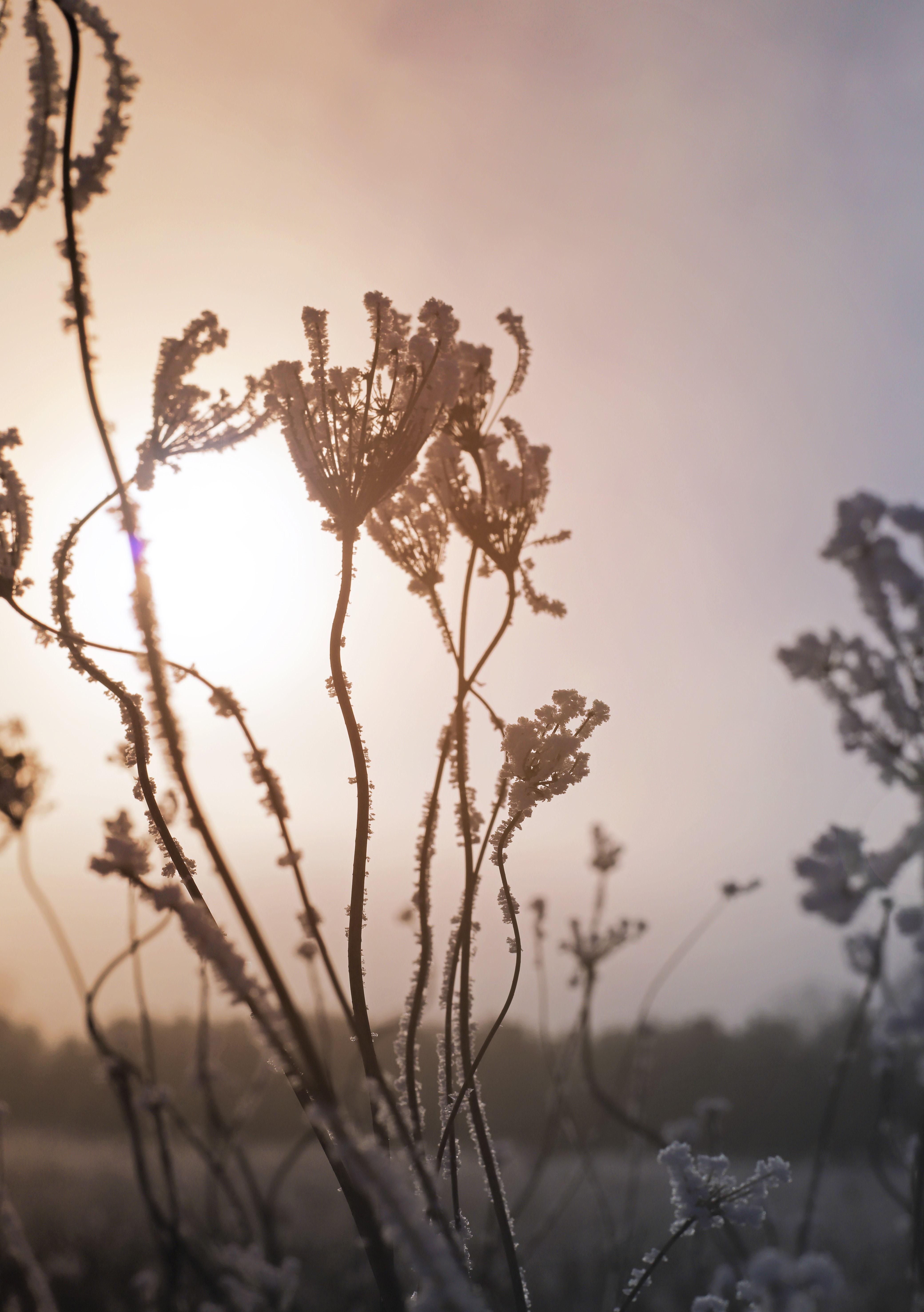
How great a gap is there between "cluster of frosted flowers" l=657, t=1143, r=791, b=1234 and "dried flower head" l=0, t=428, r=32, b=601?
1.49m

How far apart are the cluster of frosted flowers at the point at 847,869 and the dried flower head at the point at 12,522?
255 centimetres

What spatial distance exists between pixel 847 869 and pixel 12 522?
2693mm

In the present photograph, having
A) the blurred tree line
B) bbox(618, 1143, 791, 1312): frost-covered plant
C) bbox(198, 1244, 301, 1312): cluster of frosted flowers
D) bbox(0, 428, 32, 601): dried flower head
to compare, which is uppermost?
bbox(0, 428, 32, 601): dried flower head

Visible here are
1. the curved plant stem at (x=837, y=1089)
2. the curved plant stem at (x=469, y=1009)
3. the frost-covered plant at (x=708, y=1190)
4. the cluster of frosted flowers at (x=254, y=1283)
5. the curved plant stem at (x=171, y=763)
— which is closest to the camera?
the curved plant stem at (x=171, y=763)

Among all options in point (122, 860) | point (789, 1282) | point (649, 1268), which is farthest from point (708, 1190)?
point (122, 860)

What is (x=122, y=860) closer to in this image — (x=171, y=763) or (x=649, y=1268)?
(x=171, y=763)

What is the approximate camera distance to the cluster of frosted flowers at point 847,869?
2.49m

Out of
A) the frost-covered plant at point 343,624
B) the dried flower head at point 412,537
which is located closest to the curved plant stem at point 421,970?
the frost-covered plant at point 343,624

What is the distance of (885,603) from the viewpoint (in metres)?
2.84

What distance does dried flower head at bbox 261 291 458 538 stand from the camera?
45.0 inches

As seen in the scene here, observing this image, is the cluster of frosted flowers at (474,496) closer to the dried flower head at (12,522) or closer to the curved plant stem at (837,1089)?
the dried flower head at (12,522)

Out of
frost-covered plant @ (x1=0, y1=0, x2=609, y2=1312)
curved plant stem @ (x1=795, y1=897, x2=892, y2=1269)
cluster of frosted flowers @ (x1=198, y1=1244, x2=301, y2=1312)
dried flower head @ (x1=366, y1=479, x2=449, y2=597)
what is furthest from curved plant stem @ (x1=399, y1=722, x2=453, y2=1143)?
curved plant stem @ (x1=795, y1=897, x2=892, y2=1269)

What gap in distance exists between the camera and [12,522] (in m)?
1.09

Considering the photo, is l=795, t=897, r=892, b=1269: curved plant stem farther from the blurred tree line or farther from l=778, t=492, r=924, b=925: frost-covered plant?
the blurred tree line
